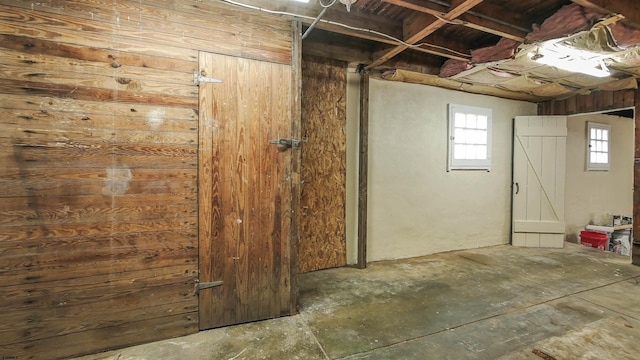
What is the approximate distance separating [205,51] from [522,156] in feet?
15.4

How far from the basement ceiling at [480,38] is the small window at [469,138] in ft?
1.29

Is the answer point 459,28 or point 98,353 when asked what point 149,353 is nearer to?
point 98,353

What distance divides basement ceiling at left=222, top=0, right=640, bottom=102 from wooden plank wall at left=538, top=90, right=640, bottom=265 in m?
0.30

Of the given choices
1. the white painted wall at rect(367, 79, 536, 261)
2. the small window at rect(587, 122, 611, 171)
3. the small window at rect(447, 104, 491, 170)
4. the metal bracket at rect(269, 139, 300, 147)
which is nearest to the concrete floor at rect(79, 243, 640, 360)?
the white painted wall at rect(367, 79, 536, 261)

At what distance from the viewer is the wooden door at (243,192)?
6.71 feet

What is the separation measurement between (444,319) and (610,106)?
4091 mm

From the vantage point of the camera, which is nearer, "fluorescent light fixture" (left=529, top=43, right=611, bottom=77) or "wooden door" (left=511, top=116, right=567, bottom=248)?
"fluorescent light fixture" (left=529, top=43, right=611, bottom=77)

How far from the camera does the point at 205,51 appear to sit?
2010 mm

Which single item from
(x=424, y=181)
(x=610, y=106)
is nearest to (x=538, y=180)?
(x=610, y=106)

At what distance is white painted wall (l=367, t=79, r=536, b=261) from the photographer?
3.60 m

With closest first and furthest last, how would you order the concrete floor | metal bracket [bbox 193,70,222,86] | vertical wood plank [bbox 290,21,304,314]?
1. the concrete floor
2. metal bracket [bbox 193,70,222,86]
3. vertical wood plank [bbox 290,21,304,314]

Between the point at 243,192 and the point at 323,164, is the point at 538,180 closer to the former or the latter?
the point at 323,164

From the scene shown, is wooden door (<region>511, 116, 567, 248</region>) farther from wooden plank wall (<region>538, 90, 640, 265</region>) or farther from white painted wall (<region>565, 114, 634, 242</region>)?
white painted wall (<region>565, 114, 634, 242</region>)

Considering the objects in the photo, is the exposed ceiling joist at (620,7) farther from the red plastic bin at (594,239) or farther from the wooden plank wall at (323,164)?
the red plastic bin at (594,239)
